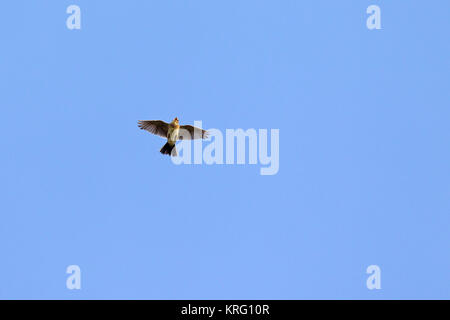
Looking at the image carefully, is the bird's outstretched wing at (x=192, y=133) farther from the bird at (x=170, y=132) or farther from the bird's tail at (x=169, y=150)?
the bird's tail at (x=169, y=150)

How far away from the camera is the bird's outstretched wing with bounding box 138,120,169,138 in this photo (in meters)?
19.7

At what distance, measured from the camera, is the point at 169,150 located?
19.7 m

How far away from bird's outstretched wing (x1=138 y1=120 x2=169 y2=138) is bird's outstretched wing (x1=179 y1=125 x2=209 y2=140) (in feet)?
1.26

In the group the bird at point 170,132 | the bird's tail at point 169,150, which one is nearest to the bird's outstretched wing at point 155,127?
the bird at point 170,132

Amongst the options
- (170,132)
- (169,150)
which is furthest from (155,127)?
(169,150)

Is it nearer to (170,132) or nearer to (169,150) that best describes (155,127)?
(170,132)

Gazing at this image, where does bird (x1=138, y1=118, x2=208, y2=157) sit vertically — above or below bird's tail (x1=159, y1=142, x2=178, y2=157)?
above

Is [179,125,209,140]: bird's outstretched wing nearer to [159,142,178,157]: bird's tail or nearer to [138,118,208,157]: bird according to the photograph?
[138,118,208,157]: bird

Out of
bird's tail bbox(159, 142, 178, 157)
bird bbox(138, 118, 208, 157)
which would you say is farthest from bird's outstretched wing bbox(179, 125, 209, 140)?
bird's tail bbox(159, 142, 178, 157)

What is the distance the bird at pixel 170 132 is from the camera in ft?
64.3

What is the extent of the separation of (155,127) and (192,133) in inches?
34.1
